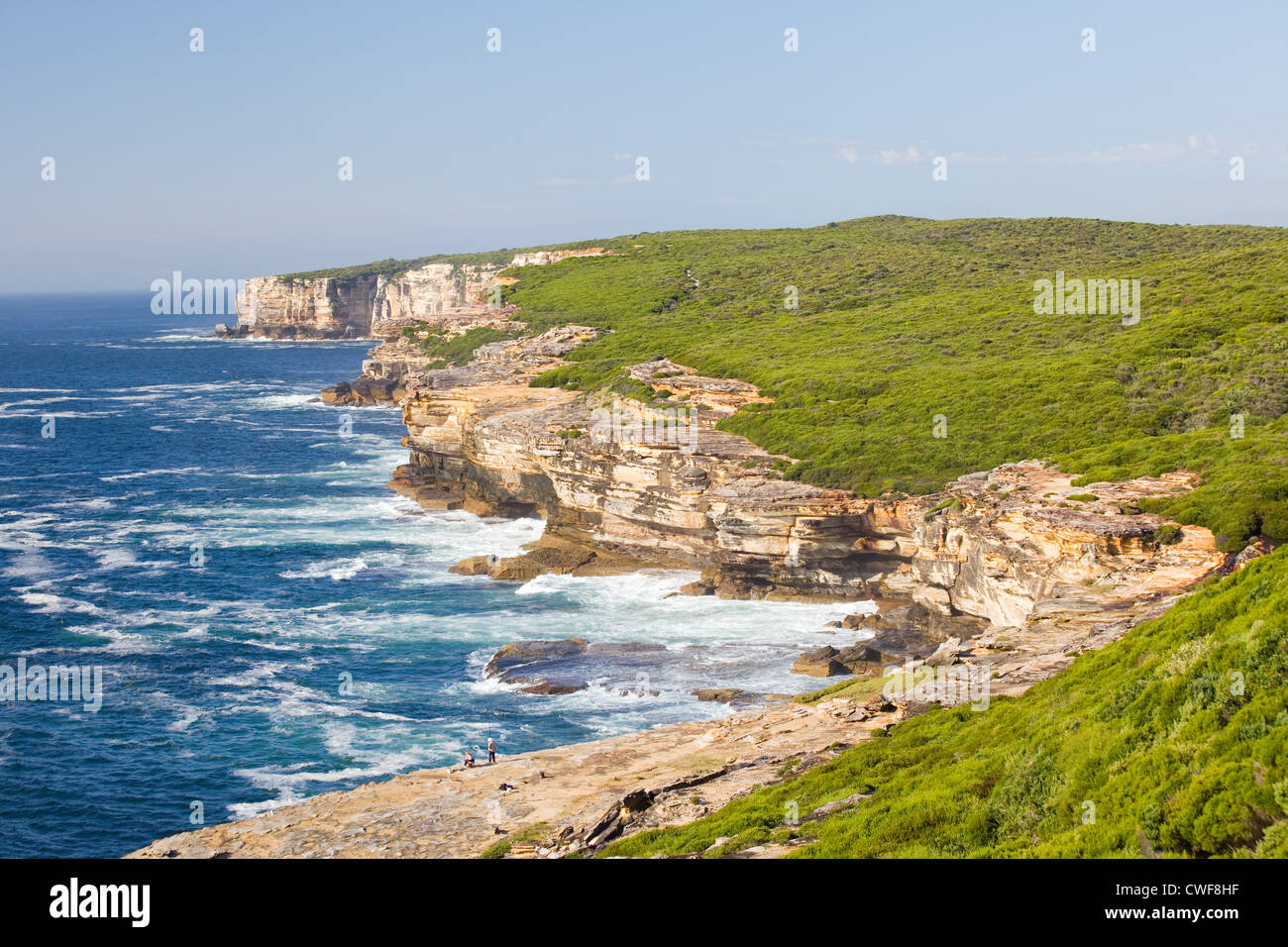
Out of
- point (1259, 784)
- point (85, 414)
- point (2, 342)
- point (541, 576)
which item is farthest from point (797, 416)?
point (2, 342)

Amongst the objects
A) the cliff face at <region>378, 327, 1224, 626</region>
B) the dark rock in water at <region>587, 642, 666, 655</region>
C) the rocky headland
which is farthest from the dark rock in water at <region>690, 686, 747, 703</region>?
the cliff face at <region>378, 327, 1224, 626</region>

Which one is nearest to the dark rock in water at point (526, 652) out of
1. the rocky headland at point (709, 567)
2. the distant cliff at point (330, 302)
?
the rocky headland at point (709, 567)
